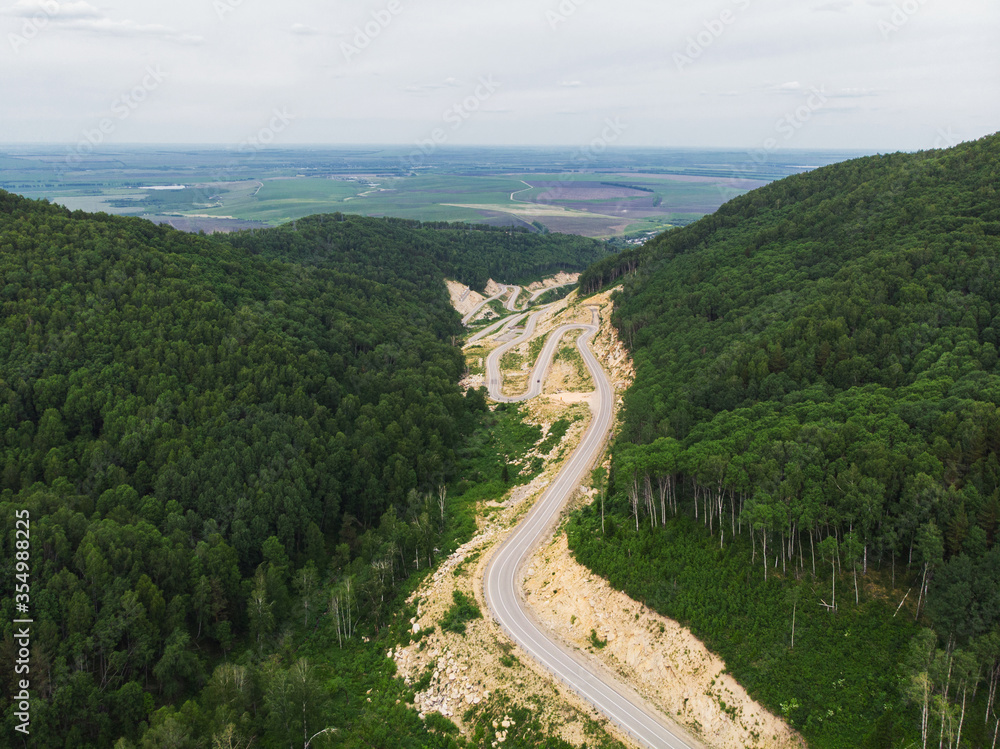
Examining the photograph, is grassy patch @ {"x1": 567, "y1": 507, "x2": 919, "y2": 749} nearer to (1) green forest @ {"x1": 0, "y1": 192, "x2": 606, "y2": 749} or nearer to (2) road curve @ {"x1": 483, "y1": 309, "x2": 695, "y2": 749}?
(2) road curve @ {"x1": 483, "y1": 309, "x2": 695, "y2": 749}

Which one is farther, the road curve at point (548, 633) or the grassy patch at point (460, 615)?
the grassy patch at point (460, 615)

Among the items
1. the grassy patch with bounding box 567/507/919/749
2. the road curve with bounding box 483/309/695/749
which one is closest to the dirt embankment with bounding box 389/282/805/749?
the road curve with bounding box 483/309/695/749

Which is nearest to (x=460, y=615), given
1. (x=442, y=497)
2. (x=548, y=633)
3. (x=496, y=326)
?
(x=548, y=633)

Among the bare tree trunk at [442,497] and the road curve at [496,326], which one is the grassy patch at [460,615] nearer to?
the bare tree trunk at [442,497]

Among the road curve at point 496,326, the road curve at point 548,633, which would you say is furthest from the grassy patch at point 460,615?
the road curve at point 496,326

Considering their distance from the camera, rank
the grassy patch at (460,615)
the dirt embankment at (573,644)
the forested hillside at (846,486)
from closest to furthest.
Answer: the forested hillside at (846,486)
the dirt embankment at (573,644)
the grassy patch at (460,615)
